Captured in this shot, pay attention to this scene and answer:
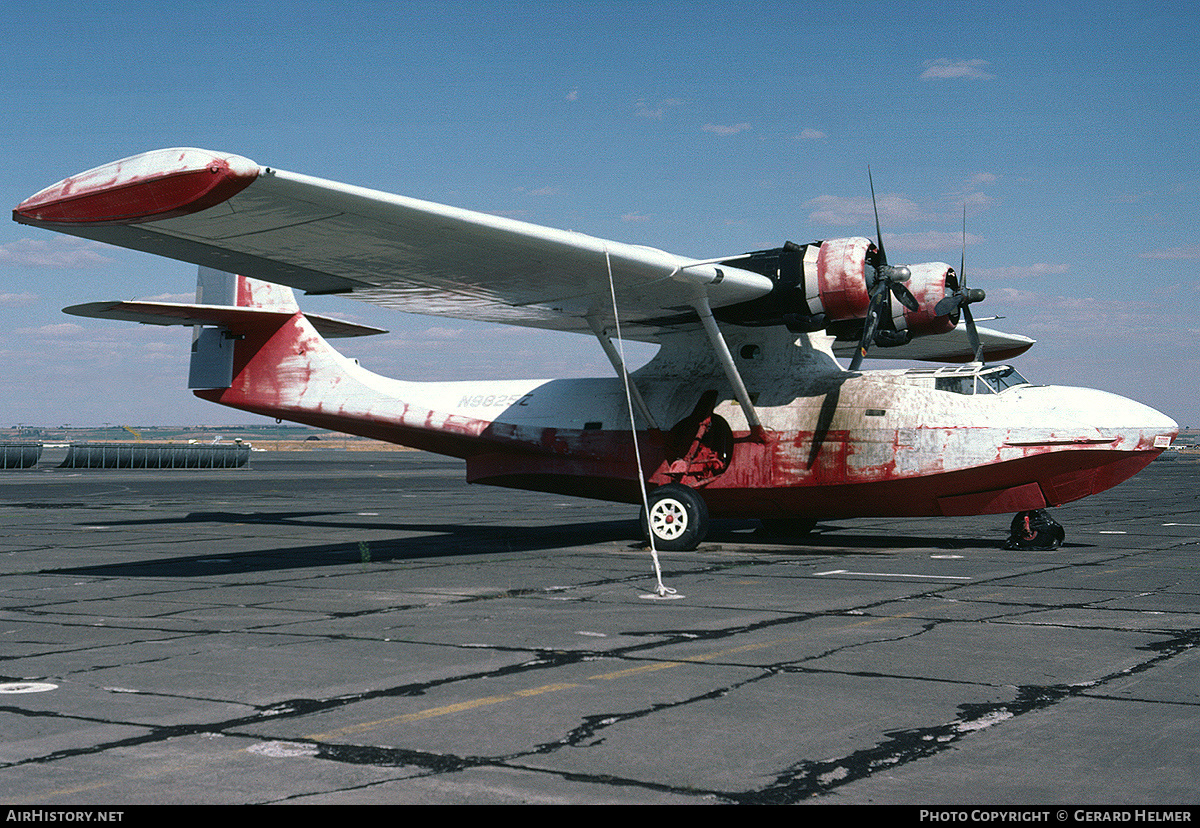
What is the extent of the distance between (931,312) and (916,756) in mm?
13316

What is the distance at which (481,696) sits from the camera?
22.1 ft

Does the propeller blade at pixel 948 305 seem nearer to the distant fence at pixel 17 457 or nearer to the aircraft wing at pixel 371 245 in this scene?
the aircraft wing at pixel 371 245

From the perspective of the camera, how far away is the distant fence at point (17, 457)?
56.3 meters

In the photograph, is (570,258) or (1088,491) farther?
(1088,491)

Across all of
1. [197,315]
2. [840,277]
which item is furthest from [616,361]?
[197,315]

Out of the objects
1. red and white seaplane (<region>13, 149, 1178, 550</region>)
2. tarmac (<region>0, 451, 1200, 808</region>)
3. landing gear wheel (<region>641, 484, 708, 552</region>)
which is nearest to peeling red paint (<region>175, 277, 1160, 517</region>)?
red and white seaplane (<region>13, 149, 1178, 550</region>)

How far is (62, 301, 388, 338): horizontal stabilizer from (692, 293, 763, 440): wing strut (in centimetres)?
900

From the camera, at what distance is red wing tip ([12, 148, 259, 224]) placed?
10.1m

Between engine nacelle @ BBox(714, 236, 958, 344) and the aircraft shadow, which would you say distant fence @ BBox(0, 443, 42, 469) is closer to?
the aircraft shadow

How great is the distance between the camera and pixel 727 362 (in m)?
16.6

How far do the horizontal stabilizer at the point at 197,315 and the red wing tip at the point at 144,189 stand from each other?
24.1ft

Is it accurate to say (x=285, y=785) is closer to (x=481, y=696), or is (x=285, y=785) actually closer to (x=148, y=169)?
(x=481, y=696)

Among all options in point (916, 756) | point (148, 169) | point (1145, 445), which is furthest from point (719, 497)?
point (916, 756)

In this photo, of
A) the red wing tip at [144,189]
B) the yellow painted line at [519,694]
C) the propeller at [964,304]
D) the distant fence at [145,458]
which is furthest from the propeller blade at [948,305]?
the distant fence at [145,458]
